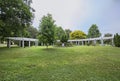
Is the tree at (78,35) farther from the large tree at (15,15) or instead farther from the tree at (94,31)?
the large tree at (15,15)

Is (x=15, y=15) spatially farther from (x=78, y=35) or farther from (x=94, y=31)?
(x=78, y=35)

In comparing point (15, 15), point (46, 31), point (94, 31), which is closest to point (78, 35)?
point (94, 31)

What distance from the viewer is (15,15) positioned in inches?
980

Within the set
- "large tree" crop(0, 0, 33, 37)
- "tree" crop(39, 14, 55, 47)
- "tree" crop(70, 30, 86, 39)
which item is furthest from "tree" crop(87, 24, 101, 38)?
"large tree" crop(0, 0, 33, 37)

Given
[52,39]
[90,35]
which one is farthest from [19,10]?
[90,35]

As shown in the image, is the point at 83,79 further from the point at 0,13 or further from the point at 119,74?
the point at 0,13

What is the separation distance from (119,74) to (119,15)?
67.2 feet

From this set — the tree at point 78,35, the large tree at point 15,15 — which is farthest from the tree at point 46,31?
the tree at point 78,35

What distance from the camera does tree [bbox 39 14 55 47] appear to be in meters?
25.2

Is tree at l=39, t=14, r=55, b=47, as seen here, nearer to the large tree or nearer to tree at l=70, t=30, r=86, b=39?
the large tree

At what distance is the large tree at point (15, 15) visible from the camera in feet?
77.3

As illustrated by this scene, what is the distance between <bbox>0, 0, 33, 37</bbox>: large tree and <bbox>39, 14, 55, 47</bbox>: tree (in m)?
2.58

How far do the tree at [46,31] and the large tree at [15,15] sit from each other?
2.58 metres

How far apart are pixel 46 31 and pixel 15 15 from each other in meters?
5.59
